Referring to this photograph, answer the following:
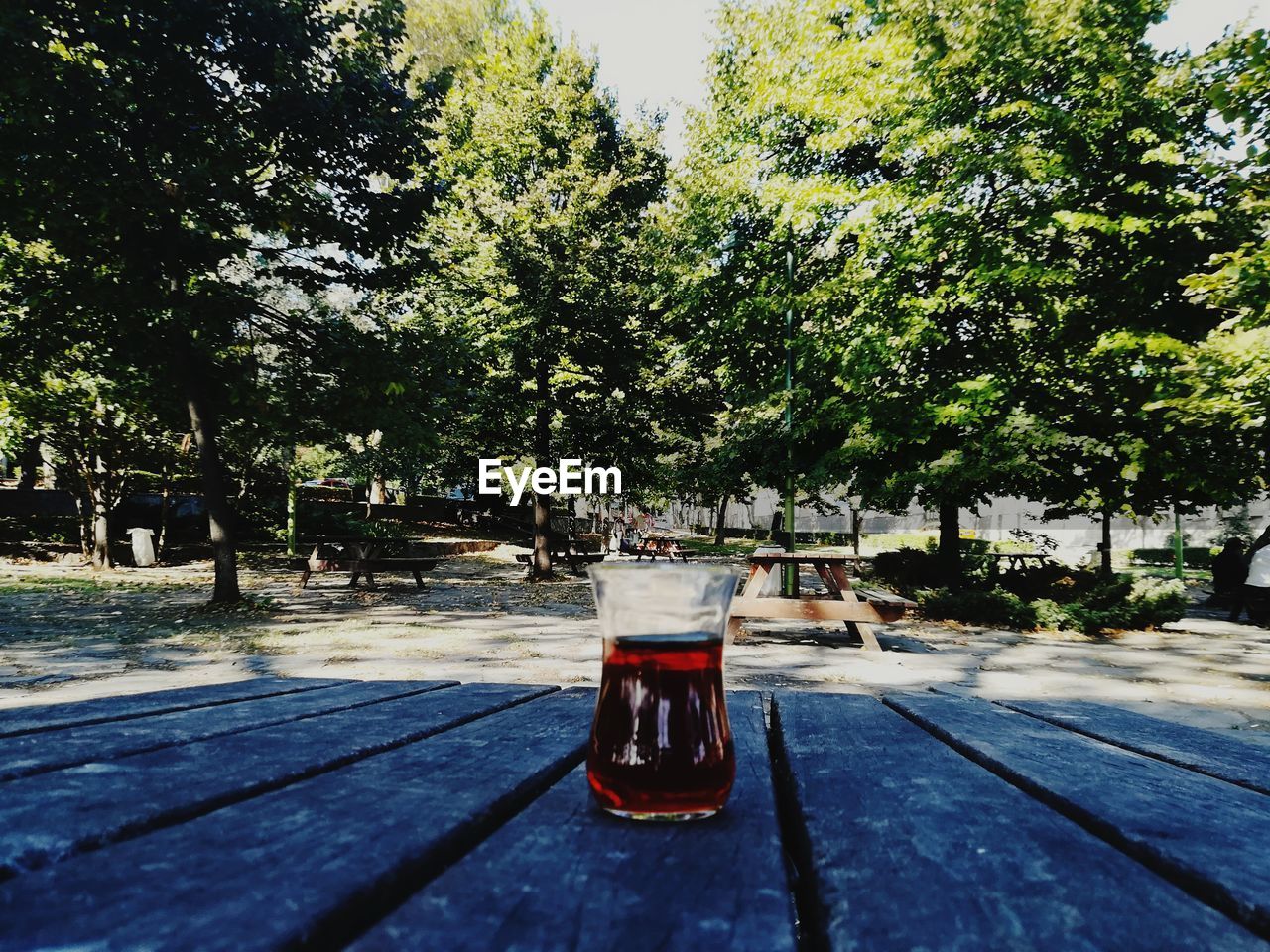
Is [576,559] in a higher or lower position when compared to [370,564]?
lower

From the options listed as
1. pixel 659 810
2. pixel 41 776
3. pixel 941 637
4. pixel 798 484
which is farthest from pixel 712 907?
pixel 798 484

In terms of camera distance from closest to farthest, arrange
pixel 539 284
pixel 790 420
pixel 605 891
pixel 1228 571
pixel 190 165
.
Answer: pixel 605 891 < pixel 190 165 < pixel 1228 571 < pixel 790 420 < pixel 539 284

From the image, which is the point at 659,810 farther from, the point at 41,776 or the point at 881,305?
the point at 881,305

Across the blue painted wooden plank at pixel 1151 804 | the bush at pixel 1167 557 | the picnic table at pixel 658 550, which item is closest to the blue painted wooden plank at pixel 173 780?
the blue painted wooden plank at pixel 1151 804

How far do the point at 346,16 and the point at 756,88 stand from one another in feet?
21.8

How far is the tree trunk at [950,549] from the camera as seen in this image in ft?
44.8

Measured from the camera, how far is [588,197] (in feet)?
55.5

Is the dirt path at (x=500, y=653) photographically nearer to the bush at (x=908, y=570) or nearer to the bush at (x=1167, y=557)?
the bush at (x=908, y=570)

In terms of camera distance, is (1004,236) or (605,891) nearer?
(605,891)

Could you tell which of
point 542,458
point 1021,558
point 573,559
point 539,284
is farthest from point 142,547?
point 1021,558

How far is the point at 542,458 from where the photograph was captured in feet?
54.5

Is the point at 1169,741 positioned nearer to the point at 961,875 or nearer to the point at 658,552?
the point at 961,875

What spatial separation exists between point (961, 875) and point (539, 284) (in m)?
15.8

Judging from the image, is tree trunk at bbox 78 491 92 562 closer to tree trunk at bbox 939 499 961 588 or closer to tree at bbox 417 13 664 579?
tree at bbox 417 13 664 579
